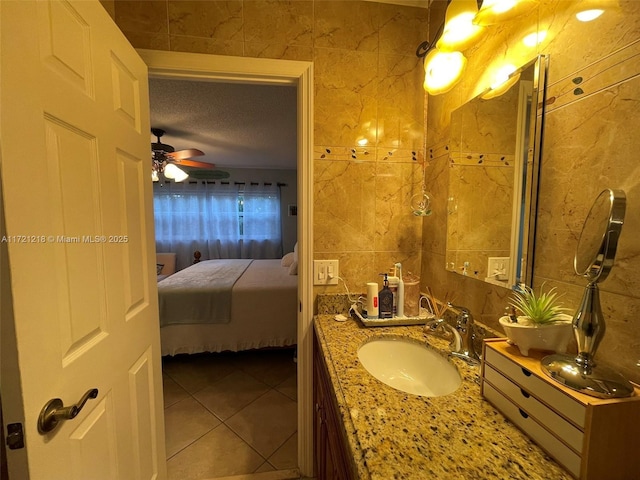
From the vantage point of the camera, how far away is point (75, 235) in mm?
690

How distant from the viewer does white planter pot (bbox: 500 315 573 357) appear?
610 mm

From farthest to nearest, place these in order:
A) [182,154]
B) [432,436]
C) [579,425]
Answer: [182,154] → [432,436] → [579,425]

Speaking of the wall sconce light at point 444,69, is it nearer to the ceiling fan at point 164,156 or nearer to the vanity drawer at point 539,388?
the vanity drawer at point 539,388

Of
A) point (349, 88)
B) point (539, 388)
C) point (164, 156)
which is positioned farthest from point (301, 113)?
point (164, 156)

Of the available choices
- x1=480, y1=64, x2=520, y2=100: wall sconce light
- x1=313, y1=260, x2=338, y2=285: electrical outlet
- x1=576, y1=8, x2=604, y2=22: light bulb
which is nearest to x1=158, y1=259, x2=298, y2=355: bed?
x1=313, y1=260, x2=338, y2=285: electrical outlet

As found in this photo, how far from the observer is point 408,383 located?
3.22 ft

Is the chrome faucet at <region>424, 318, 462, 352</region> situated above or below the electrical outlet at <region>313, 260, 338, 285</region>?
below

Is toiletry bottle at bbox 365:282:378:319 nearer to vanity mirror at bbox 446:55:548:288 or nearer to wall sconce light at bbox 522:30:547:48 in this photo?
vanity mirror at bbox 446:55:548:288

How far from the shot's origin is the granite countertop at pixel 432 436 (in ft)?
1.59

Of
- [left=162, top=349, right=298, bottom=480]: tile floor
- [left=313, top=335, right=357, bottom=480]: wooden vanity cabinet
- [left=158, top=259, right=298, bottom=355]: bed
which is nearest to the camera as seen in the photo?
[left=313, top=335, right=357, bottom=480]: wooden vanity cabinet

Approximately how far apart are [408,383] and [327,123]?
3.86 ft

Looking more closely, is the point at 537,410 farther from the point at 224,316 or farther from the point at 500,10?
the point at 224,316

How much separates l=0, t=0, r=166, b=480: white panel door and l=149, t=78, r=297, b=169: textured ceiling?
802 millimetres

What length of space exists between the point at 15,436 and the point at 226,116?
2680 millimetres
